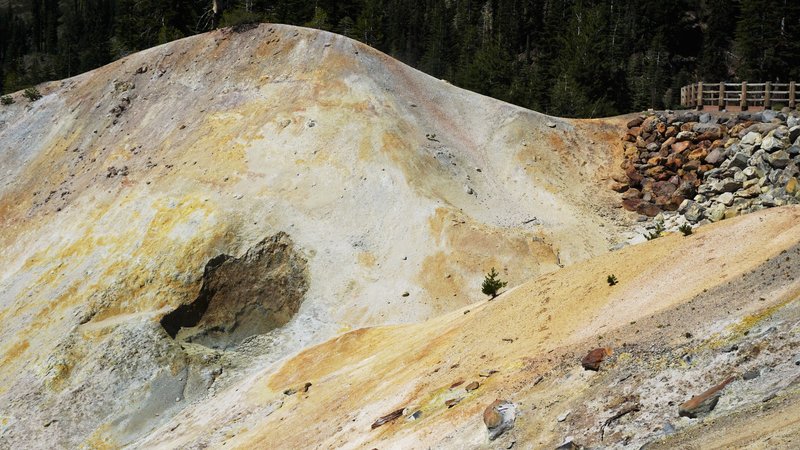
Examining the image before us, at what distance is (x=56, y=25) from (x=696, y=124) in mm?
178898

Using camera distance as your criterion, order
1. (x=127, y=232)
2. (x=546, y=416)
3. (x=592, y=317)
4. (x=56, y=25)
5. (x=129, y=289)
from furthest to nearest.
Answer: (x=56, y=25)
(x=127, y=232)
(x=129, y=289)
(x=592, y=317)
(x=546, y=416)

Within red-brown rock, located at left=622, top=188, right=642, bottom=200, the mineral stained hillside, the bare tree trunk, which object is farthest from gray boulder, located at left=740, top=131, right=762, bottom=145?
the bare tree trunk

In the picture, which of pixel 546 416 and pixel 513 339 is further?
pixel 513 339

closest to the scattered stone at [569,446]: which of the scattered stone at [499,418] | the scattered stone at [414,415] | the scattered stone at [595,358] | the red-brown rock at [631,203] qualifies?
the scattered stone at [499,418]

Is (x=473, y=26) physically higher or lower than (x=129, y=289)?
higher

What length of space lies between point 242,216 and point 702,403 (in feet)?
74.3

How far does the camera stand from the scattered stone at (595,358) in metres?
12.2

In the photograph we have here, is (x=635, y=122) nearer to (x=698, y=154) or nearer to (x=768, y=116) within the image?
(x=698, y=154)

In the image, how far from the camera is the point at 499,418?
11781 mm

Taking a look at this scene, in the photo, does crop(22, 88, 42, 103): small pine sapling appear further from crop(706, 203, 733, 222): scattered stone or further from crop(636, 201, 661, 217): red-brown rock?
crop(706, 203, 733, 222): scattered stone

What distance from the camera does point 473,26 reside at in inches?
4732

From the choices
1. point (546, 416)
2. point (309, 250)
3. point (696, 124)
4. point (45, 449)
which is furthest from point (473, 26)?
point (546, 416)

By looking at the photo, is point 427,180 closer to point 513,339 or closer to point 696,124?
point 696,124

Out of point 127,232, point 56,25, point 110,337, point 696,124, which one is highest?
point 56,25
